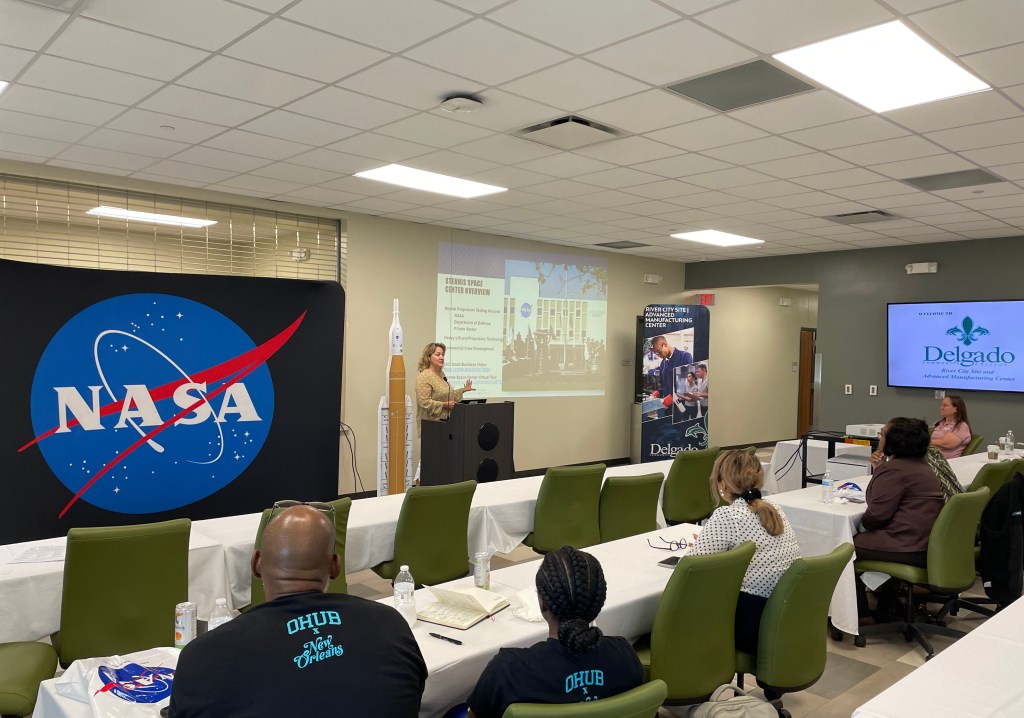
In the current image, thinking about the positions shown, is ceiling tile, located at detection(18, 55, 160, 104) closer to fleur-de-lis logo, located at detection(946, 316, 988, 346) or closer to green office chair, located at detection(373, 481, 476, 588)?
green office chair, located at detection(373, 481, 476, 588)

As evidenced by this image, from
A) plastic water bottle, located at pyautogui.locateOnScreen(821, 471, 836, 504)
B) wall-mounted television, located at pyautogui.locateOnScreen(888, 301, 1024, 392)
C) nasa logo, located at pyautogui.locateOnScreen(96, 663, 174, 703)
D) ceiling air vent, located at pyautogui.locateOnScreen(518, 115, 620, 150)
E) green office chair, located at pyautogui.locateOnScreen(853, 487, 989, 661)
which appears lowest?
green office chair, located at pyautogui.locateOnScreen(853, 487, 989, 661)

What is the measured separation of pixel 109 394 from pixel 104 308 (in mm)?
526

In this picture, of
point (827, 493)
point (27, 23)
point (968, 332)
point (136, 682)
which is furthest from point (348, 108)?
point (968, 332)

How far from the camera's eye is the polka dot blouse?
292 cm

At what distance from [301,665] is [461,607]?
1.25m

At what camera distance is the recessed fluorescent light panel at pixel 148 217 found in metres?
6.26

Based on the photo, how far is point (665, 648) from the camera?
255 centimetres

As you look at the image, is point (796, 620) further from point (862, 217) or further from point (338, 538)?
point (862, 217)

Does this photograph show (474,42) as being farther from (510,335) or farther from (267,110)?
(510,335)

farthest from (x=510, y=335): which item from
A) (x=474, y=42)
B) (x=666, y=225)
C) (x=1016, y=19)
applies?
(x=1016, y=19)

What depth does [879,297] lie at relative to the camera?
9086 mm

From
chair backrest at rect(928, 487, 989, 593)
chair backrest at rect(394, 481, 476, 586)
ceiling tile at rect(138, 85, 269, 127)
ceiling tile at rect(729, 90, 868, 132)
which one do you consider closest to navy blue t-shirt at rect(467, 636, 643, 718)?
chair backrest at rect(394, 481, 476, 586)

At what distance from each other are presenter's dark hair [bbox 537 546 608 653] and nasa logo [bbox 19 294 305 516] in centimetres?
353

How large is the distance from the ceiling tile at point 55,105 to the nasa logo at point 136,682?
334cm
